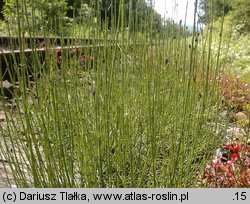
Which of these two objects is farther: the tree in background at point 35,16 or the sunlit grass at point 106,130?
the sunlit grass at point 106,130

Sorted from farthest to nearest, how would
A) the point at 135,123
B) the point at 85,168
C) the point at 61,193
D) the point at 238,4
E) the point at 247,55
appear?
the point at 238,4
the point at 247,55
the point at 135,123
the point at 85,168
the point at 61,193

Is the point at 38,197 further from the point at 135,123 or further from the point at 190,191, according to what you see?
the point at 135,123

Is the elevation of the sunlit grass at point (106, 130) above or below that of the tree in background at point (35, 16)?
below

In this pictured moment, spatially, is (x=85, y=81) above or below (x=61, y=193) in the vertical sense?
above

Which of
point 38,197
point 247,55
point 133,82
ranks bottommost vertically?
point 247,55

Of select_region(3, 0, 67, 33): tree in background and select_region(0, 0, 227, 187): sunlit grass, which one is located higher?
select_region(3, 0, 67, 33): tree in background

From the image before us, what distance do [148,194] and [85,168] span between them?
277 mm

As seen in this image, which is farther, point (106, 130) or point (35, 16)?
point (35, 16)

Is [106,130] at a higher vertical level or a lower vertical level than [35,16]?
lower

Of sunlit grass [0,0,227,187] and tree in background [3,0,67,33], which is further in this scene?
sunlit grass [0,0,227,187]

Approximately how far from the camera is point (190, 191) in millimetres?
1254

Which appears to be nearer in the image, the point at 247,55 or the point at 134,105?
the point at 134,105

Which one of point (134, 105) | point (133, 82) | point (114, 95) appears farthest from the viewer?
point (133, 82)

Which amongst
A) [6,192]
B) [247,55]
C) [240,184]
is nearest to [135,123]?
[240,184]
